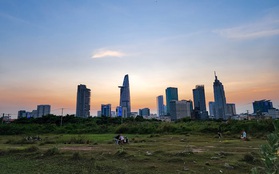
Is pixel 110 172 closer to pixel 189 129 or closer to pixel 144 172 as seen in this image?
pixel 144 172

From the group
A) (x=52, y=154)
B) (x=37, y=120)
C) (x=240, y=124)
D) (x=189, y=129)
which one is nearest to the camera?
(x=52, y=154)

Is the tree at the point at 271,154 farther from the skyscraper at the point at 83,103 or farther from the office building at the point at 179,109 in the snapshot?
the office building at the point at 179,109

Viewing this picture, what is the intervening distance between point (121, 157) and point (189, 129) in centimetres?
2590

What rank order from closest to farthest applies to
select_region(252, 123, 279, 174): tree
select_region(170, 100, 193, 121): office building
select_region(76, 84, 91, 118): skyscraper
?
select_region(252, 123, 279, 174): tree, select_region(76, 84, 91, 118): skyscraper, select_region(170, 100, 193, 121): office building

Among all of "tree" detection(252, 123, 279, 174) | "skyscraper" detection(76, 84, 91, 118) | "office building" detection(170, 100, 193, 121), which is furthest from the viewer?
"office building" detection(170, 100, 193, 121)

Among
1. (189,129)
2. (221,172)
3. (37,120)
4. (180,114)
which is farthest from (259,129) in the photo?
(180,114)

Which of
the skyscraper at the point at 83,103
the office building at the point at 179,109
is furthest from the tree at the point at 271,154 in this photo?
the office building at the point at 179,109

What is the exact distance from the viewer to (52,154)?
14.7 m

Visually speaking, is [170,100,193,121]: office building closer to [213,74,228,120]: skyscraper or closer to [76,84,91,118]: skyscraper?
[213,74,228,120]: skyscraper

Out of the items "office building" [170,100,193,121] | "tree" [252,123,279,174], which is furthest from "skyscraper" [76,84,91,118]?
"tree" [252,123,279,174]

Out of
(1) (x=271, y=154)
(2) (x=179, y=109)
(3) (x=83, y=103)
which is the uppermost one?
(3) (x=83, y=103)

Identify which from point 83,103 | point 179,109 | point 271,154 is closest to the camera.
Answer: point 271,154

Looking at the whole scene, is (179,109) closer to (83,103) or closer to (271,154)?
(83,103)

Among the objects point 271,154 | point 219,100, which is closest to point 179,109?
point 219,100
